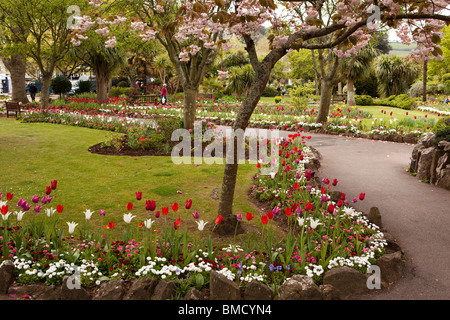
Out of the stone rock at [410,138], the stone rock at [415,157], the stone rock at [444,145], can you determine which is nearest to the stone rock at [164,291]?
the stone rock at [444,145]

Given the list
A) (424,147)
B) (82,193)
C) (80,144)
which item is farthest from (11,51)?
(424,147)

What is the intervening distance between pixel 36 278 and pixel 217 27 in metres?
4.15

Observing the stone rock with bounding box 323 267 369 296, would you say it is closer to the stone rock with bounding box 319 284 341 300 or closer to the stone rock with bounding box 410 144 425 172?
the stone rock with bounding box 319 284 341 300

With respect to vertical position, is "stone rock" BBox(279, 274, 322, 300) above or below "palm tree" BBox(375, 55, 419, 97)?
below

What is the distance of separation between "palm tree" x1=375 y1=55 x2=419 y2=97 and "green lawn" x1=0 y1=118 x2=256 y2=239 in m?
28.8

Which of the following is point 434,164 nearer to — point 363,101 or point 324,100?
point 324,100

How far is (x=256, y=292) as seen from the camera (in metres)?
3.31

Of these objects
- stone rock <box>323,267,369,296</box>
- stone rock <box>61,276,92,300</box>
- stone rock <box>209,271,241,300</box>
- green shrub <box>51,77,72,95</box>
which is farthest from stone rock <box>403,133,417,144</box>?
green shrub <box>51,77,72,95</box>

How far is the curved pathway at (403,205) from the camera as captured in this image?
383 centimetres

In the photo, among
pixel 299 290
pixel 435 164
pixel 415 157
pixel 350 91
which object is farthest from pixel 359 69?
pixel 299 290

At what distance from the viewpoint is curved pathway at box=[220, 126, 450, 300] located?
383 cm

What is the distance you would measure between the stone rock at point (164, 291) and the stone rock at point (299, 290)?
3.39ft

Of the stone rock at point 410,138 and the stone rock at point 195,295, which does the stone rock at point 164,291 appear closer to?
the stone rock at point 195,295

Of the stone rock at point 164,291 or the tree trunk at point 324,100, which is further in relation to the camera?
the tree trunk at point 324,100
